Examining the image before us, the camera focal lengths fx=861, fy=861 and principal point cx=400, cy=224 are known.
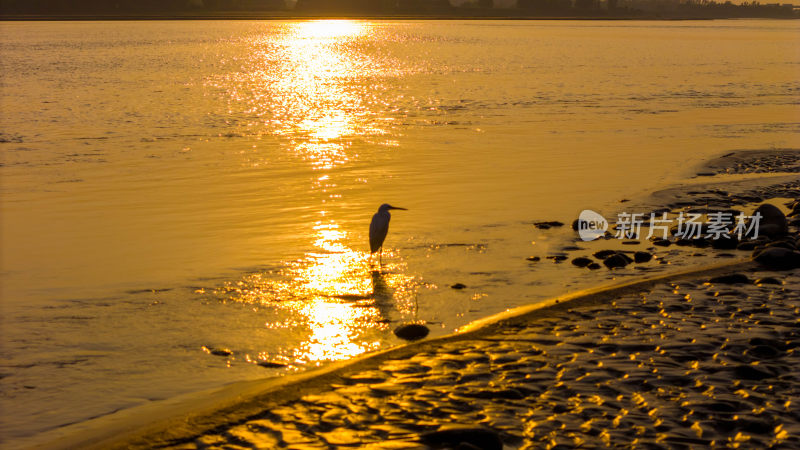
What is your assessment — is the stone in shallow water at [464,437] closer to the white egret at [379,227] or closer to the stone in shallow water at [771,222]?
the white egret at [379,227]

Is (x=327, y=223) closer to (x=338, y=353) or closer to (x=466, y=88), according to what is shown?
(x=338, y=353)

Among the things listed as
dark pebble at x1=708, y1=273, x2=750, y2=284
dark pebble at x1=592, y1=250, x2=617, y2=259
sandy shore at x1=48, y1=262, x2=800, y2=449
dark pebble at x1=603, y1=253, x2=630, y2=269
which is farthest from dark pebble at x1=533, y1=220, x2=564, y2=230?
sandy shore at x1=48, y1=262, x2=800, y2=449

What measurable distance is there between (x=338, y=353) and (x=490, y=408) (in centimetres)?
249

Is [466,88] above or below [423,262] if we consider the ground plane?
above

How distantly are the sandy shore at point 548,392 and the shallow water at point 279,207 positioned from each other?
0.92 m

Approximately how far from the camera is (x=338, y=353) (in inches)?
374

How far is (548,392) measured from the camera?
7.78 m

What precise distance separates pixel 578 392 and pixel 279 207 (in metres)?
10.4

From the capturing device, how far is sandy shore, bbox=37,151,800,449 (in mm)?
6988

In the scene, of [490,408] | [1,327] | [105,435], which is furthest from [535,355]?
[1,327]

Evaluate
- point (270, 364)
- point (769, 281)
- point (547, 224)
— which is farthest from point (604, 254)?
point (270, 364)

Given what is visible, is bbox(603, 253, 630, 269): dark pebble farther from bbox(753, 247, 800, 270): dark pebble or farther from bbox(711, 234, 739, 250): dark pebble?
bbox(753, 247, 800, 270): dark pebble

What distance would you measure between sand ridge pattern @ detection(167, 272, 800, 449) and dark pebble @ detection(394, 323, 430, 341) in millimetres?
741

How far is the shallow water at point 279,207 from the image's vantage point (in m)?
9.87
